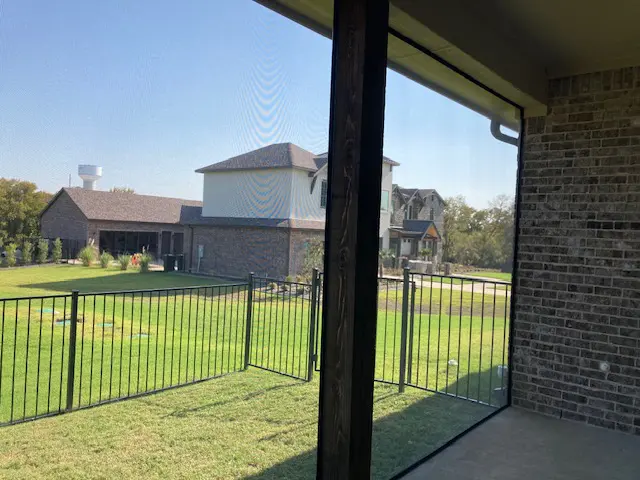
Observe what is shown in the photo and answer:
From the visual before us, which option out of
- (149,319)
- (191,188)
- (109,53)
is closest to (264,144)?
(191,188)

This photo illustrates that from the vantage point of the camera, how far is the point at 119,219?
149cm

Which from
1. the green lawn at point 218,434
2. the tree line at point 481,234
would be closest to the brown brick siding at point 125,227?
the green lawn at point 218,434

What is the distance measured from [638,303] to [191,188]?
276 cm

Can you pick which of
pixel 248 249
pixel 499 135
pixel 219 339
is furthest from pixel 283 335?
pixel 499 135

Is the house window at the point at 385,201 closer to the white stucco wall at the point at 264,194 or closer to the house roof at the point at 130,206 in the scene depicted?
the white stucco wall at the point at 264,194

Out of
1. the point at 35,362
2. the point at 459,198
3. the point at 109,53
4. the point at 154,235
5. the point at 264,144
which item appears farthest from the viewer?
the point at 459,198

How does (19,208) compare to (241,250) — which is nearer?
(19,208)

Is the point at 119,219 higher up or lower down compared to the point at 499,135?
lower down

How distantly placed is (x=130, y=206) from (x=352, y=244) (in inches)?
27.7

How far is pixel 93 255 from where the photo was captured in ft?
4.98

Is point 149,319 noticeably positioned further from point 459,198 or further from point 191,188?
point 459,198

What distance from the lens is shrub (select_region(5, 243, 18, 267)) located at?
4.14 ft

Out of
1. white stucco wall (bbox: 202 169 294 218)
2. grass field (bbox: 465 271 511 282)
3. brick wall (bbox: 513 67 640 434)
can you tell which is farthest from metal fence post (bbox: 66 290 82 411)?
brick wall (bbox: 513 67 640 434)

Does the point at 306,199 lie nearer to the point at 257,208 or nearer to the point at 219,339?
the point at 257,208
